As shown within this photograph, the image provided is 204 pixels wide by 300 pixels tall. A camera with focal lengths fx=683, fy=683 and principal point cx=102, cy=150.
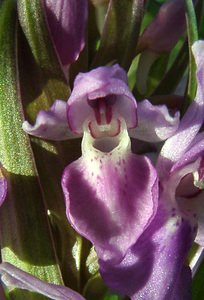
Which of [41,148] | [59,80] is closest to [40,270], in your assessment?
[41,148]

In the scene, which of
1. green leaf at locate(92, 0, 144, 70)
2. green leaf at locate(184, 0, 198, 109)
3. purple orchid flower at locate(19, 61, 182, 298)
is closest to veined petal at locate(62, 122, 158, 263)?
purple orchid flower at locate(19, 61, 182, 298)

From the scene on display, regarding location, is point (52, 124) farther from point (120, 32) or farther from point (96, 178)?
point (120, 32)

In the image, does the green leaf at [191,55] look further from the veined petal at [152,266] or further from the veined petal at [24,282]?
the veined petal at [24,282]

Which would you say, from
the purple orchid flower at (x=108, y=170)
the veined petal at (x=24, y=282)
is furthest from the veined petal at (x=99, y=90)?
the veined petal at (x=24, y=282)

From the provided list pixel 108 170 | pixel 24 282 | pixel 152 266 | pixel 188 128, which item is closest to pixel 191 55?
pixel 188 128

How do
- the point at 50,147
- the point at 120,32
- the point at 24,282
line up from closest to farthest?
the point at 24,282
the point at 50,147
the point at 120,32

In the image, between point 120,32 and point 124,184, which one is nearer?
point 124,184
